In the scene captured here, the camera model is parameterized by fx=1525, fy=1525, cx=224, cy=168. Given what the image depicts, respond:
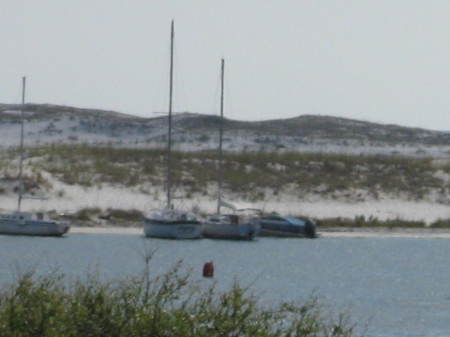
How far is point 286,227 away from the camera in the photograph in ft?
250

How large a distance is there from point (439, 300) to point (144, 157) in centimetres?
4860

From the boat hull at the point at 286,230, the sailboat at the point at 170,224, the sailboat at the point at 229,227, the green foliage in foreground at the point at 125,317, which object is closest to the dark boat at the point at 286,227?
the boat hull at the point at 286,230

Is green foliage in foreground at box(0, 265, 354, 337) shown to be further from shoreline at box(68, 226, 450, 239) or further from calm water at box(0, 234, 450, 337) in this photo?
shoreline at box(68, 226, 450, 239)

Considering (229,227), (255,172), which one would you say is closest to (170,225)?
(229,227)

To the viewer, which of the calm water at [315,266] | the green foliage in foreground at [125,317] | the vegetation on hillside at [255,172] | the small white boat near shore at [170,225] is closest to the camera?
the green foliage in foreground at [125,317]

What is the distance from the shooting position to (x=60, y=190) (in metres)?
80.5

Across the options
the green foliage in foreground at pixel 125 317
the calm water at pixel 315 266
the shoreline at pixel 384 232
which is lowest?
the calm water at pixel 315 266

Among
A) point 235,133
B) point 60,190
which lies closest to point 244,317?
point 60,190

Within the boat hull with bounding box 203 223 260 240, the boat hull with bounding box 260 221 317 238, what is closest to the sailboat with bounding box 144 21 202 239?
the boat hull with bounding box 203 223 260 240

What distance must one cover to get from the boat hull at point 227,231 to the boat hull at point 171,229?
135 centimetres

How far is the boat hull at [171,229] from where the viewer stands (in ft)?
227

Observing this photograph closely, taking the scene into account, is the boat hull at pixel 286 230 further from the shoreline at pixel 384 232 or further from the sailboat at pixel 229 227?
the sailboat at pixel 229 227

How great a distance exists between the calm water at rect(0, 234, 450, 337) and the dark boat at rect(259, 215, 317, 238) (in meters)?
0.57

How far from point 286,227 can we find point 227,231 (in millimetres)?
5279
